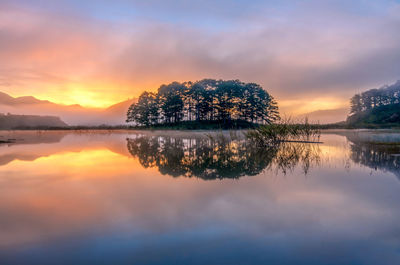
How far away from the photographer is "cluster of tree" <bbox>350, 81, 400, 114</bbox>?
90.1m

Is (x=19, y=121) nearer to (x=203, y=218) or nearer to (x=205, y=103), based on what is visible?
(x=205, y=103)

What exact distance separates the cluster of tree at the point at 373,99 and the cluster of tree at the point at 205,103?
54.4 metres

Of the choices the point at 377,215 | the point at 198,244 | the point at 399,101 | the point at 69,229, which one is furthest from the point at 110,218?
the point at 399,101

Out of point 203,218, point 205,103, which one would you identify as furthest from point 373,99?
point 203,218

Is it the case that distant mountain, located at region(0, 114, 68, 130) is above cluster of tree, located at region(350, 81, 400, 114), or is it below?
below

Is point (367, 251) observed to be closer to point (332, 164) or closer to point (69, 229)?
point (69, 229)

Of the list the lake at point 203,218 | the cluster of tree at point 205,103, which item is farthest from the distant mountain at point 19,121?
the lake at point 203,218

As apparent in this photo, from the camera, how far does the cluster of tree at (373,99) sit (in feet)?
296

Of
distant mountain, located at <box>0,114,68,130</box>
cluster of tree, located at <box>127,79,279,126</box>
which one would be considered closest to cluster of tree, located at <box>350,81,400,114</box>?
cluster of tree, located at <box>127,79,279,126</box>

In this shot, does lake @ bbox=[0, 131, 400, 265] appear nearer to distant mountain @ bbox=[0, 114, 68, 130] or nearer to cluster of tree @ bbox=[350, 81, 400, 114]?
distant mountain @ bbox=[0, 114, 68, 130]

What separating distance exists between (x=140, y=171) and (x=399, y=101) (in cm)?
11503

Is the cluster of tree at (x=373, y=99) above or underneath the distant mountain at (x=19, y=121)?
above

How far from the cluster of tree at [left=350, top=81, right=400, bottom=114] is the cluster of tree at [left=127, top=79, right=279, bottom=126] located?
54.4 metres

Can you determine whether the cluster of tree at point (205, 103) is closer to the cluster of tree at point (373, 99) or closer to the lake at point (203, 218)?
the lake at point (203, 218)
